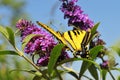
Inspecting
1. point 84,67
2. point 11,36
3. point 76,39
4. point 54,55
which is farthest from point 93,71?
point 11,36

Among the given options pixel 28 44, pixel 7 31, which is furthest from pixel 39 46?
pixel 7 31

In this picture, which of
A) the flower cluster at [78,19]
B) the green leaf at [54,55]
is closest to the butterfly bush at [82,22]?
the flower cluster at [78,19]

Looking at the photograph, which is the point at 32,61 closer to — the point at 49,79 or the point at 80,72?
the point at 49,79

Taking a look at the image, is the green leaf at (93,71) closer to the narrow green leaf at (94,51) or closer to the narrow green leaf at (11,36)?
the narrow green leaf at (94,51)

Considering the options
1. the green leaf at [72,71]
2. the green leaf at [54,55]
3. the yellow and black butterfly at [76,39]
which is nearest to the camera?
the green leaf at [54,55]

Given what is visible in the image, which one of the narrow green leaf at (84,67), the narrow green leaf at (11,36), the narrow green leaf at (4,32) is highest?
the narrow green leaf at (4,32)

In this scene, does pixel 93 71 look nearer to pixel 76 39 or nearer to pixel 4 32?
pixel 76 39

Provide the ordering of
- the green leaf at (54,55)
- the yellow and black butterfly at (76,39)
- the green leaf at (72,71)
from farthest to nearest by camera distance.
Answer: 1. the green leaf at (72,71)
2. the yellow and black butterfly at (76,39)
3. the green leaf at (54,55)

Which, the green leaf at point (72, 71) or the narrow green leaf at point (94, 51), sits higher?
the narrow green leaf at point (94, 51)

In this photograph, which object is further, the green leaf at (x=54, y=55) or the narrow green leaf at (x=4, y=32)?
the narrow green leaf at (x=4, y=32)
